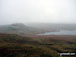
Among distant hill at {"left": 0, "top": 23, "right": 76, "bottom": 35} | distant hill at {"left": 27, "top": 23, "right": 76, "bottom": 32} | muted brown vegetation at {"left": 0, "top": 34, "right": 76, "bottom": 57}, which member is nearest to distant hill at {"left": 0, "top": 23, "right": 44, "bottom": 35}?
distant hill at {"left": 0, "top": 23, "right": 76, "bottom": 35}

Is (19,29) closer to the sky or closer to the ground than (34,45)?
closer to the sky

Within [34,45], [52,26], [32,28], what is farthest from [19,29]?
[52,26]

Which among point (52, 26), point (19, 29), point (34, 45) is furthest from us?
point (52, 26)

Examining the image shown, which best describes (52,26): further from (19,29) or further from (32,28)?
(19,29)

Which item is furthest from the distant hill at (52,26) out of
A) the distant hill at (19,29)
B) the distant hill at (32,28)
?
the distant hill at (19,29)

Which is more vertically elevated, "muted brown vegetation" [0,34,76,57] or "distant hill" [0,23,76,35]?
"distant hill" [0,23,76,35]

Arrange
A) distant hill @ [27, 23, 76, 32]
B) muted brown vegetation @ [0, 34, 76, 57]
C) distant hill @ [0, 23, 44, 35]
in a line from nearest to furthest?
1. muted brown vegetation @ [0, 34, 76, 57]
2. distant hill @ [0, 23, 44, 35]
3. distant hill @ [27, 23, 76, 32]

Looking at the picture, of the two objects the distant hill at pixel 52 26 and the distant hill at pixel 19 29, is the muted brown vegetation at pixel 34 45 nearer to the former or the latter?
the distant hill at pixel 19 29

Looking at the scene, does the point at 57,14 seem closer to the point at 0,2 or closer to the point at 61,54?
the point at 61,54

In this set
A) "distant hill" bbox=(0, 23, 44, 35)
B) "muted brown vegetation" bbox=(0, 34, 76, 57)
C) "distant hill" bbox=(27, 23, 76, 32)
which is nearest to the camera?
"muted brown vegetation" bbox=(0, 34, 76, 57)

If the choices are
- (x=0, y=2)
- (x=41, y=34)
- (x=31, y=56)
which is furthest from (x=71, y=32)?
(x=0, y=2)

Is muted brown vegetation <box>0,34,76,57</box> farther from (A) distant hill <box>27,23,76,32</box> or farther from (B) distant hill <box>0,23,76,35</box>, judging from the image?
(A) distant hill <box>27,23,76,32</box>

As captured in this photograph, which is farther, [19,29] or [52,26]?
[52,26]

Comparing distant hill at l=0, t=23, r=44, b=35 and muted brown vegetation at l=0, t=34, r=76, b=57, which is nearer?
muted brown vegetation at l=0, t=34, r=76, b=57
